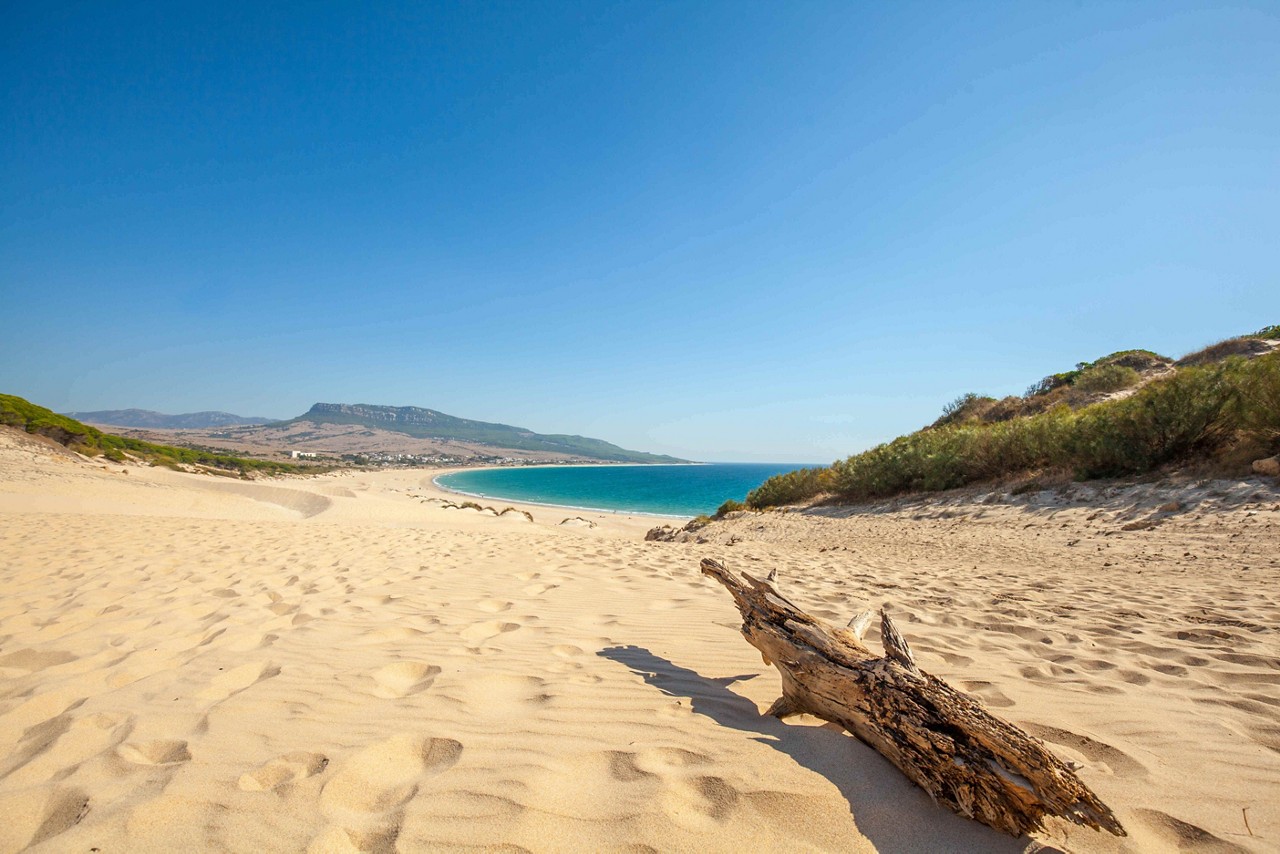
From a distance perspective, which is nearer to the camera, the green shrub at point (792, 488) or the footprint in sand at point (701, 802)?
the footprint in sand at point (701, 802)

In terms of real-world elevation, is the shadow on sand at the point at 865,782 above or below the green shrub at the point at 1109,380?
below

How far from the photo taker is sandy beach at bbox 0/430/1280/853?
165 cm

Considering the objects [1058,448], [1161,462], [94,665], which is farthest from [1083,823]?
[1058,448]

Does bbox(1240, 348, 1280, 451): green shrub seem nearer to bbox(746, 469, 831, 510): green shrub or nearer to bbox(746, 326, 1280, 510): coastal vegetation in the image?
bbox(746, 326, 1280, 510): coastal vegetation

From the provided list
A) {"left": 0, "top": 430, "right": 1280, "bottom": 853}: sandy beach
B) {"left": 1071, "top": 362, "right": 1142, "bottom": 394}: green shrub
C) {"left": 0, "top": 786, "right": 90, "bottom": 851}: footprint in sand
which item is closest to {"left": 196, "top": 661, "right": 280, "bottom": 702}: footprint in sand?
{"left": 0, "top": 430, "right": 1280, "bottom": 853}: sandy beach

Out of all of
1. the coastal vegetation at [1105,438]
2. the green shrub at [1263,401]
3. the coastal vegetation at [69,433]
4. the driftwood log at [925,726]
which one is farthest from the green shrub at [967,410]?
the coastal vegetation at [69,433]

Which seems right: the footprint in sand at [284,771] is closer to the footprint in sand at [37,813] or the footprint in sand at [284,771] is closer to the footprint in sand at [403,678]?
the footprint in sand at [37,813]

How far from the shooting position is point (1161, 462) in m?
10.5

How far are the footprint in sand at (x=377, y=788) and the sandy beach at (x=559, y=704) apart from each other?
0.04 ft

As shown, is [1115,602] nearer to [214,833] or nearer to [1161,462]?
[214,833]

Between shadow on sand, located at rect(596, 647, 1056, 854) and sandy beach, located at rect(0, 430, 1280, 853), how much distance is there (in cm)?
1

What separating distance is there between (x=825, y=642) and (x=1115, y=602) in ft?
13.9

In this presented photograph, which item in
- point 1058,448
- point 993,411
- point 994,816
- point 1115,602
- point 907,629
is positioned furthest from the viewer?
point 993,411

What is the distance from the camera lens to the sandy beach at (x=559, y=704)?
5.42 feet
